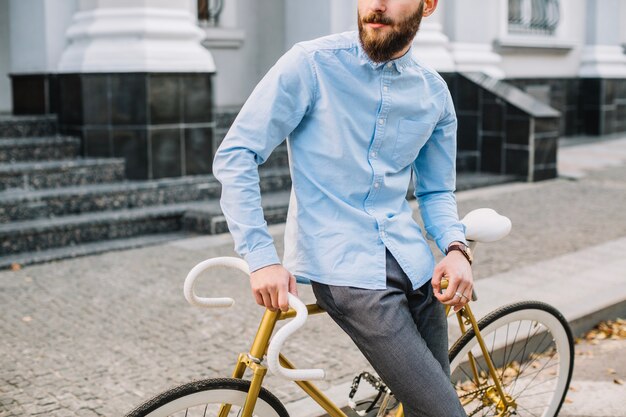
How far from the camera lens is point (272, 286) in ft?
6.97

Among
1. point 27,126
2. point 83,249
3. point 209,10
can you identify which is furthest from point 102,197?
point 209,10

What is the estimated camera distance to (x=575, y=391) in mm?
4379

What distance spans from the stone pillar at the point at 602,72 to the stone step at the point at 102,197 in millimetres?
10400

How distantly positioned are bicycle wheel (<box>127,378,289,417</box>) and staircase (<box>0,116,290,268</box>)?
185 inches

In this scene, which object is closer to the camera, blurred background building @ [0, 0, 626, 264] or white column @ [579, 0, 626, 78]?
blurred background building @ [0, 0, 626, 264]

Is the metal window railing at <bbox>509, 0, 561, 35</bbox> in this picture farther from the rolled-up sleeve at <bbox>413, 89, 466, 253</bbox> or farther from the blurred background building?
the rolled-up sleeve at <bbox>413, 89, 466, 253</bbox>

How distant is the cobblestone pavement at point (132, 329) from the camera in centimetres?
407

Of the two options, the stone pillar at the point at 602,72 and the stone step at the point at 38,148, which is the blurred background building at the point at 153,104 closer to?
the stone step at the point at 38,148

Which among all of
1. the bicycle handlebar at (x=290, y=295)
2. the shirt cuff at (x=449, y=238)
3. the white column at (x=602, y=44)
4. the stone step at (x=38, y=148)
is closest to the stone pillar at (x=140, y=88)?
the stone step at (x=38, y=148)

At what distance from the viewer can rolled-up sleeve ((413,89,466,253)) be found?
2.58 metres

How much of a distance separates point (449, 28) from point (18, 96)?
Result: 246 inches

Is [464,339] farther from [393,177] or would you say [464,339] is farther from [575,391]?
[575,391]

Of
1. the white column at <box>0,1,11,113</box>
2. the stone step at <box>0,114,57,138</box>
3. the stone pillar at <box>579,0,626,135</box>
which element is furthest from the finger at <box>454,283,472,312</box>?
the stone pillar at <box>579,0,626,135</box>

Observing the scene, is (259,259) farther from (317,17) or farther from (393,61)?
(317,17)
